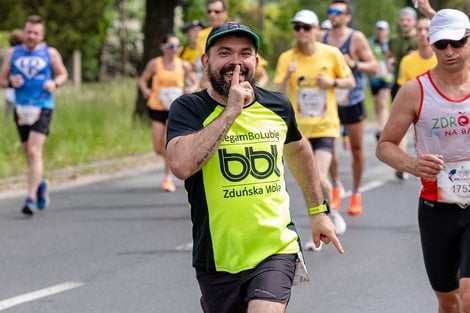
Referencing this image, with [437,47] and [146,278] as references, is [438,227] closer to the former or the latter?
[437,47]

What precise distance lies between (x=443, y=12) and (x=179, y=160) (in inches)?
71.8

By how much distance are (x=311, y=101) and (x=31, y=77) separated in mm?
3277

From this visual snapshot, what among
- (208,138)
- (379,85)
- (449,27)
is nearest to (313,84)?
(449,27)

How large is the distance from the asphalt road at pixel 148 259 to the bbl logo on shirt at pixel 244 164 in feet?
9.04

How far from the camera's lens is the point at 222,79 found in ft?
16.4

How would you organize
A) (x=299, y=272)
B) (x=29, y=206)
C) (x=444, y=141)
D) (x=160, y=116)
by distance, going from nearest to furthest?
(x=299, y=272) < (x=444, y=141) < (x=29, y=206) < (x=160, y=116)

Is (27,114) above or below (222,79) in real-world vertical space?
below

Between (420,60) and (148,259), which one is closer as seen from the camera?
(148,259)

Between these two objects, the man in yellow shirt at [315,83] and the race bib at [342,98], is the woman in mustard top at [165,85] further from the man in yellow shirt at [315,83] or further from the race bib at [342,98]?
the man in yellow shirt at [315,83]

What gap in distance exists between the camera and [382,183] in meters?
14.8

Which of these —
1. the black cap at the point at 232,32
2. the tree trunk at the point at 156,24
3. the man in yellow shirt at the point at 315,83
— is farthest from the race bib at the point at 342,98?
the tree trunk at the point at 156,24

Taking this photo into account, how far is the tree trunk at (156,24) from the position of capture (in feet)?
71.0

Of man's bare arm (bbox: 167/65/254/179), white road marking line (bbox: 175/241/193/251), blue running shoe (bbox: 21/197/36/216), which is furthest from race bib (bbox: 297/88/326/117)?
man's bare arm (bbox: 167/65/254/179)

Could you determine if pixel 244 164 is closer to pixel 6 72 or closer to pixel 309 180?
pixel 309 180
